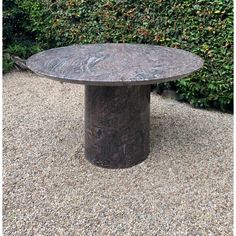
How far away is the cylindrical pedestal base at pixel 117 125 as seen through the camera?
2.49 metres

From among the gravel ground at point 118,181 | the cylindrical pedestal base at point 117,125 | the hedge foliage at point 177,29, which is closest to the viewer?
the gravel ground at point 118,181

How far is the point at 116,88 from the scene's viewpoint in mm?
2455

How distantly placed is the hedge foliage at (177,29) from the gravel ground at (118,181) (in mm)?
295

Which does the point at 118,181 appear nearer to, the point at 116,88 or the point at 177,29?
the point at 116,88

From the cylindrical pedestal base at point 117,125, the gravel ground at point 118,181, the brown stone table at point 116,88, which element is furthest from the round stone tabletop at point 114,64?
the gravel ground at point 118,181

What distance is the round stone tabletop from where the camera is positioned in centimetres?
212

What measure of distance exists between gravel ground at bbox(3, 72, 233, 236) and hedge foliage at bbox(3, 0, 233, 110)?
0.29 metres

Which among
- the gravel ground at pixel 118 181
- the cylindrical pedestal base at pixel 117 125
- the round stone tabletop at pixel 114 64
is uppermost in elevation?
the round stone tabletop at pixel 114 64

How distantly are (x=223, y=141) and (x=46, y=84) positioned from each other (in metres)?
2.68

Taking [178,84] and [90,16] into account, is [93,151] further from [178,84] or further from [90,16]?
[90,16]

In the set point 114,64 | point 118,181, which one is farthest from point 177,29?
point 118,181

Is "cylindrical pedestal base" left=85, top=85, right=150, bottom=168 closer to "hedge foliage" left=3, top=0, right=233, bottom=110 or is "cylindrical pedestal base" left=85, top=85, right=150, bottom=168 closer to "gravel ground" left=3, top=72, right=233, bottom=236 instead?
"gravel ground" left=3, top=72, right=233, bottom=236

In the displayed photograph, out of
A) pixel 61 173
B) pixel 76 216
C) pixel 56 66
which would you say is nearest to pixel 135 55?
pixel 56 66

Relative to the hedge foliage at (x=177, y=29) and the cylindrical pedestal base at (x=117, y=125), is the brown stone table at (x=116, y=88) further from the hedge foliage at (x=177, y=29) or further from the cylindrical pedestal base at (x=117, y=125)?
the hedge foliage at (x=177, y=29)
